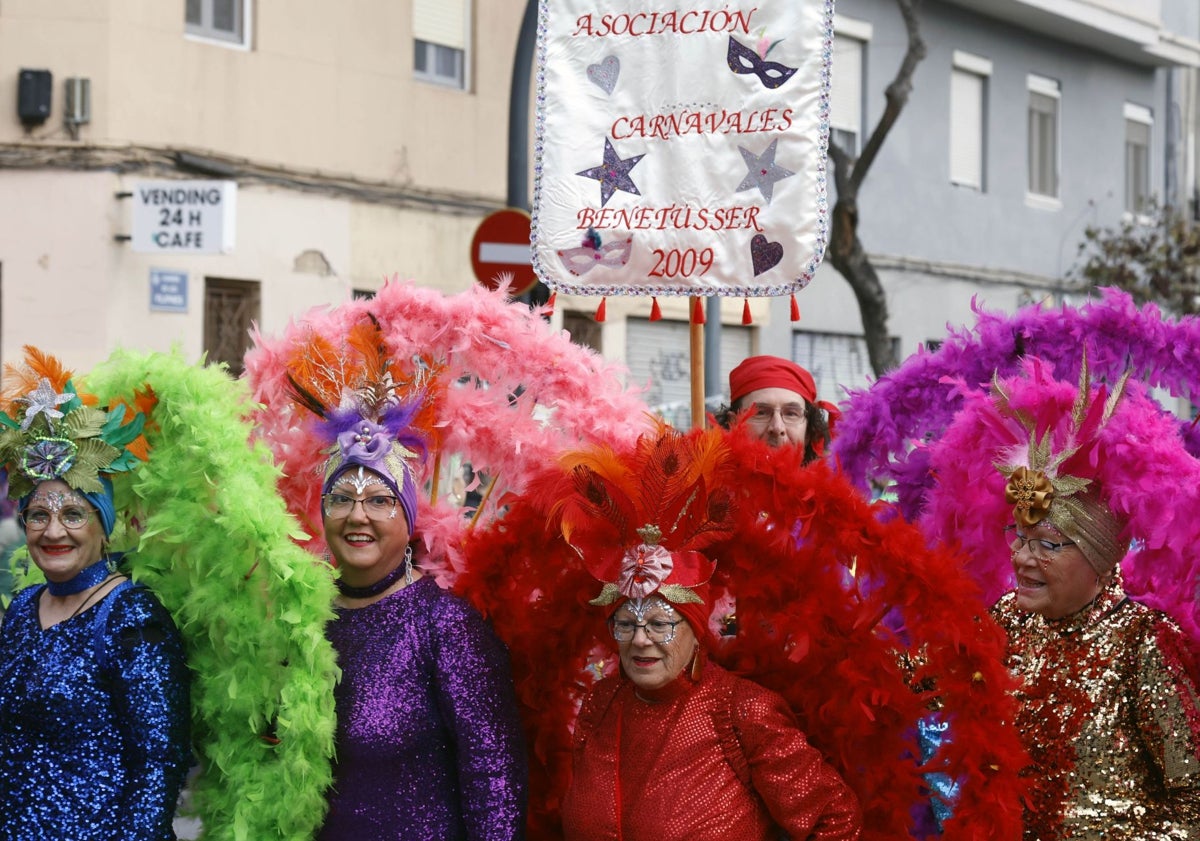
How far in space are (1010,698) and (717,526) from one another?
2.35 ft

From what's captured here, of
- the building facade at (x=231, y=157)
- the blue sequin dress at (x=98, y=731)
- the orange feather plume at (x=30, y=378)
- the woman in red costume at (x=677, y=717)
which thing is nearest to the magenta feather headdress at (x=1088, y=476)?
the woman in red costume at (x=677, y=717)

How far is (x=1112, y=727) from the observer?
12.3 feet

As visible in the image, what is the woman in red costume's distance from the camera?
11.8 feet

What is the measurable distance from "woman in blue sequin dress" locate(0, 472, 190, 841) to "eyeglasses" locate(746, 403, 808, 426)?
1.91 meters

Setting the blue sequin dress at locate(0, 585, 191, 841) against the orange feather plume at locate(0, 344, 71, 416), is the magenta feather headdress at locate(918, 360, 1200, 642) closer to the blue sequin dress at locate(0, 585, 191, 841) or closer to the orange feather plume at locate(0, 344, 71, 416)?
the blue sequin dress at locate(0, 585, 191, 841)

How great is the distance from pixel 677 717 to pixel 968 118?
17.3 meters

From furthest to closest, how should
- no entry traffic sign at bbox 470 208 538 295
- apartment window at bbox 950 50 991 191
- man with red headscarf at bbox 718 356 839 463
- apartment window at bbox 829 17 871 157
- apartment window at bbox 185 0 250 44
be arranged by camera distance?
apartment window at bbox 950 50 991 191
apartment window at bbox 829 17 871 157
apartment window at bbox 185 0 250 44
no entry traffic sign at bbox 470 208 538 295
man with red headscarf at bbox 718 356 839 463

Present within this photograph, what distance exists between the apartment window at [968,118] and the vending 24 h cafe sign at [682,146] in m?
15.3

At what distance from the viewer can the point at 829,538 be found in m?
3.80

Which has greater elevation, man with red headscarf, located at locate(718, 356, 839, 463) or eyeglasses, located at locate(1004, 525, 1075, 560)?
man with red headscarf, located at locate(718, 356, 839, 463)

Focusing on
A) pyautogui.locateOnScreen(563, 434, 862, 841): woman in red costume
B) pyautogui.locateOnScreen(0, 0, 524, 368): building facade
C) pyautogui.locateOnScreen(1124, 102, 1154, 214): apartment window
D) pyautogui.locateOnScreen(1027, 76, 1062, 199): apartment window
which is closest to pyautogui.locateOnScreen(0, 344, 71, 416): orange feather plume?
pyautogui.locateOnScreen(563, 434, 862, 841): woman in red costume

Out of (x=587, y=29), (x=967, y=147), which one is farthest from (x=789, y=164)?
(x=967, y=147)

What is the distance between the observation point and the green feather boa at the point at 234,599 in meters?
3.75

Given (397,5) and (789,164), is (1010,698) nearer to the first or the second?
(789,164)
